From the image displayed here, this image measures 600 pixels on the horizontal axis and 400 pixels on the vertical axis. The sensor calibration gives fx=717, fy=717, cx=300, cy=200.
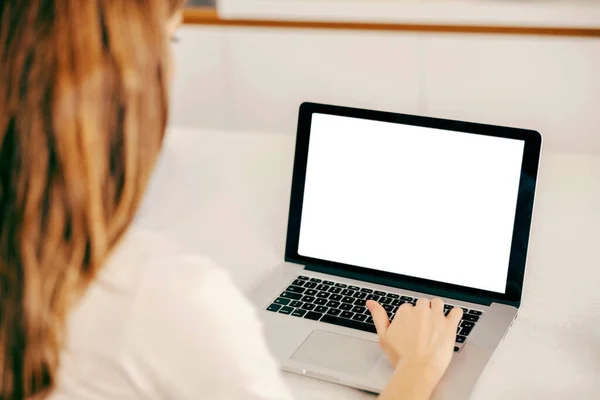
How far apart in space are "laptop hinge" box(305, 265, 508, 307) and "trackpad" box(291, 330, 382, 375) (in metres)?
0.14

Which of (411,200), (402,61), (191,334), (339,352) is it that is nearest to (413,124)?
(411,200)

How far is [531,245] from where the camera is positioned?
1.04m

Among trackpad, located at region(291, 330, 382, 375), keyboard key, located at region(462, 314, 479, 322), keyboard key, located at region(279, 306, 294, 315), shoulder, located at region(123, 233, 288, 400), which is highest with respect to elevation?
shoulder, located at region(123, 233, 288, 400)

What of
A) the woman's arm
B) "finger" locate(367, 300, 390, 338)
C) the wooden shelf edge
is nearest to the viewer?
the woman's arm

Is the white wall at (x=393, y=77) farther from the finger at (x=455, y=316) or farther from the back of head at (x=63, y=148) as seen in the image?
the back of head at (x=63, y=148)

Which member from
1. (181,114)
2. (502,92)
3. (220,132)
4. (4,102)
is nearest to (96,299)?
(4,102)

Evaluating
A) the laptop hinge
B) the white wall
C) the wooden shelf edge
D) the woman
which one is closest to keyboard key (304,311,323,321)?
the laptop hinge

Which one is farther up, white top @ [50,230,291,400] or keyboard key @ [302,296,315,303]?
white top @ [50,230,291,400]

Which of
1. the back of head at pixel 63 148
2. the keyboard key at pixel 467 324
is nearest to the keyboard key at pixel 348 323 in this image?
the keyboard key at pixel 467 324

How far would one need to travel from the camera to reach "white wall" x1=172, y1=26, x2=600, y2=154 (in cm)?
216

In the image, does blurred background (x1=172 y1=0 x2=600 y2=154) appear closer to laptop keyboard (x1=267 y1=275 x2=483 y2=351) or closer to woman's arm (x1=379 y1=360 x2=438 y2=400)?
laptop keyboard (x1=267 y1=275 x2=483 y2=351)

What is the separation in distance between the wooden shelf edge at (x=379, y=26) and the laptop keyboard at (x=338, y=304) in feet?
4.81

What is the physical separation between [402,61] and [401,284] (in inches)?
57.4

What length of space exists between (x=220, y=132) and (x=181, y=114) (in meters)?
1.10
